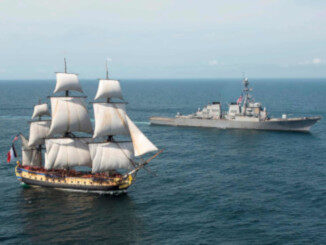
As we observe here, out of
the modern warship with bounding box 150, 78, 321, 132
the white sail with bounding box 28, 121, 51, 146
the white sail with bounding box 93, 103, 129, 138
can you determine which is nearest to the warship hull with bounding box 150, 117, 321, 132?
the modern warship with bounding box 150, 78, 321, 132

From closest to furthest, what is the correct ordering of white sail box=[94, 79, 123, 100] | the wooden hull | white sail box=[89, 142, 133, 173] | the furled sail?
the wooden hull < white sail box=[89, 142, 133, 173] < white sail box=[94, 79, 123, 100] < the furled sail

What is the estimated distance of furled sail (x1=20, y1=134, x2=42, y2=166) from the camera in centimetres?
5638

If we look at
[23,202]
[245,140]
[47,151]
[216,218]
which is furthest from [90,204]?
[245,140]

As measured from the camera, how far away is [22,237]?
37.2 metres

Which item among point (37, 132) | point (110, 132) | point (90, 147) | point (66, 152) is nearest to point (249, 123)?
point (110, 132)

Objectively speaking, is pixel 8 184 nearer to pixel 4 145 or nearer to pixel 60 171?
pixel 60 171

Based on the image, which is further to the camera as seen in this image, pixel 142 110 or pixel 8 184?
pixel 142 110

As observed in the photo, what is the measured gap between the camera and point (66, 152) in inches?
2106

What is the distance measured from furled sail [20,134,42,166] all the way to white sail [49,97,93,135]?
20.0 ft

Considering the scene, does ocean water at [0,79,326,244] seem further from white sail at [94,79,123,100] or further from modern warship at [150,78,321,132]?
modern warship at [150,78,321,132]

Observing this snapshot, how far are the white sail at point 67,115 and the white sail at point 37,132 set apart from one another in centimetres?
385

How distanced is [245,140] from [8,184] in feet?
177

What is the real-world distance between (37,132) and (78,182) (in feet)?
40.9

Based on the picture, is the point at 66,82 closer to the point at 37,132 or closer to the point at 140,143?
the point at 37,132
